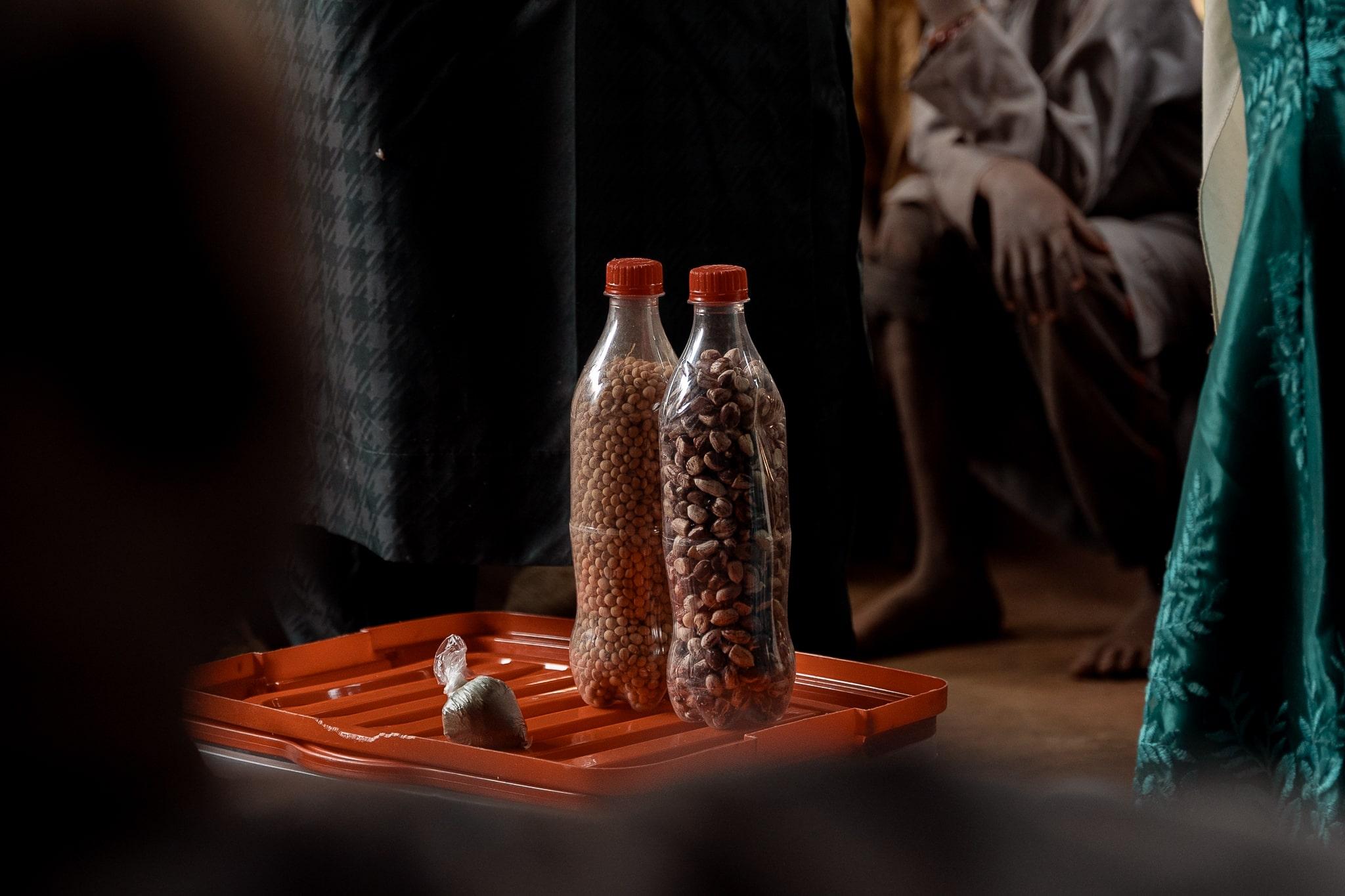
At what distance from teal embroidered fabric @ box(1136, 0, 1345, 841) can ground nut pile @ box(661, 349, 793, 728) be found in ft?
0.85

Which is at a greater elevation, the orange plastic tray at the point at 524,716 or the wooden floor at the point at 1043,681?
the orange plastic tray at the point at 524,716

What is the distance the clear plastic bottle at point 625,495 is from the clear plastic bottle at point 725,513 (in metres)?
0.04

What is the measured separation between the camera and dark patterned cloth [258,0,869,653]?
1061 millimetres

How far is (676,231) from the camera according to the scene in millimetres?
1116

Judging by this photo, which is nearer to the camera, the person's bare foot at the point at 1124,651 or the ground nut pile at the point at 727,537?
the ground nut pile at the point at 727,537

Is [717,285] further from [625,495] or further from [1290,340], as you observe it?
[1290,340]

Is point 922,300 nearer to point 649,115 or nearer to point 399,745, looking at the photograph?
point 649,115

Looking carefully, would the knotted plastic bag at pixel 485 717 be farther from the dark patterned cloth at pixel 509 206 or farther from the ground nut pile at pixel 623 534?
the dark patterned cloth at pixel 509 206

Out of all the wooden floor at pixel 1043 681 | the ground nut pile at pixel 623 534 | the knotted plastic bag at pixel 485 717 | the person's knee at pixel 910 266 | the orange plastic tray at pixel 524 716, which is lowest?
the wooden floor at pixel 1043 681

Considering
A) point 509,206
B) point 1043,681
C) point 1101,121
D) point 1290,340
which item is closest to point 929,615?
point 1043,681

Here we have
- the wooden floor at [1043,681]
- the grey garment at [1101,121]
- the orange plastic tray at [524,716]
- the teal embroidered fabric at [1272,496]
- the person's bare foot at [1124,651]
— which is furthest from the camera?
the grey garment at [1101,121]

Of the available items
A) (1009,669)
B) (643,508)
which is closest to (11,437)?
(643,508)

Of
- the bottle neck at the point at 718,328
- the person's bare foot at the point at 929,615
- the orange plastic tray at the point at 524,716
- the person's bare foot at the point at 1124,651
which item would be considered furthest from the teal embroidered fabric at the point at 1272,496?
the person's bare foot at the point at 929,615

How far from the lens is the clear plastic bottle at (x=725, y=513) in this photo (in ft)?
2.54
